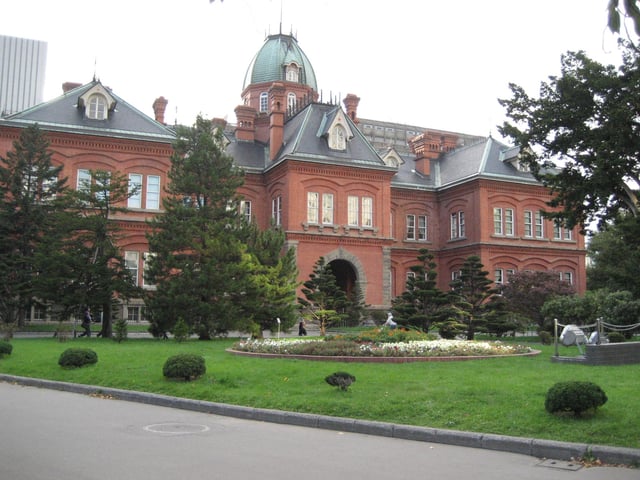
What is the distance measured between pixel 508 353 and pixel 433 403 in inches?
Answer: 323

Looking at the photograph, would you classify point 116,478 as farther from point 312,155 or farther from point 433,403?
point 312,155

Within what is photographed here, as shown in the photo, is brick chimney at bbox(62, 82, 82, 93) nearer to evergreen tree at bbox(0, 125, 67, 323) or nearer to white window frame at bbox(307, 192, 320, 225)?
evergreen tree at bbox(0, 125, 67, 323)

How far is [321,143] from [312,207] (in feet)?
13.9

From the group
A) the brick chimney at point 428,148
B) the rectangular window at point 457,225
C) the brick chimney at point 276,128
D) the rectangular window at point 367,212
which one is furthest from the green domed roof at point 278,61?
the rectangular window at point 367,212

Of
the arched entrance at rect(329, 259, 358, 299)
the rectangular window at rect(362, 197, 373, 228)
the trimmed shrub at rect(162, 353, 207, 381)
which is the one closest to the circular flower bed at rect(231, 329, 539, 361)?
the trimmed shrub at rect(162, 353, 207, 381)

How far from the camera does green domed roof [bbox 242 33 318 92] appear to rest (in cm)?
5700

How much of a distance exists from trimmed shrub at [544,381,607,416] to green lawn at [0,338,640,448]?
16 cm

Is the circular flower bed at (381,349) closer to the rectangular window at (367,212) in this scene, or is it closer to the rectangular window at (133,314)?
the rectangular window at (133,314)

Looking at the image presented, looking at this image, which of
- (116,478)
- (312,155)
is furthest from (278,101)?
(116,478)

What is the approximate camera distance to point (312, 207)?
132 feet

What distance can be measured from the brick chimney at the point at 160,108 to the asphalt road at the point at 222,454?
37.4 m

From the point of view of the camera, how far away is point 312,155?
39.9 meters

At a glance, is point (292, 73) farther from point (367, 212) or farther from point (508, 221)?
point (508, 221)

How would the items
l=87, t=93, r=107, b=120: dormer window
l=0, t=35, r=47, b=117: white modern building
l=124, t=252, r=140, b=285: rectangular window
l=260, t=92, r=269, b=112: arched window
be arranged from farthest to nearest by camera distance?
l=260, t=92, r=269, b=112: arched window < l=87, t=93, r=107, b=120: dormer window < l=124, t=252, r=140, b=285: rectangular window < l=0, t=35, r=47, b=117: white modern building
